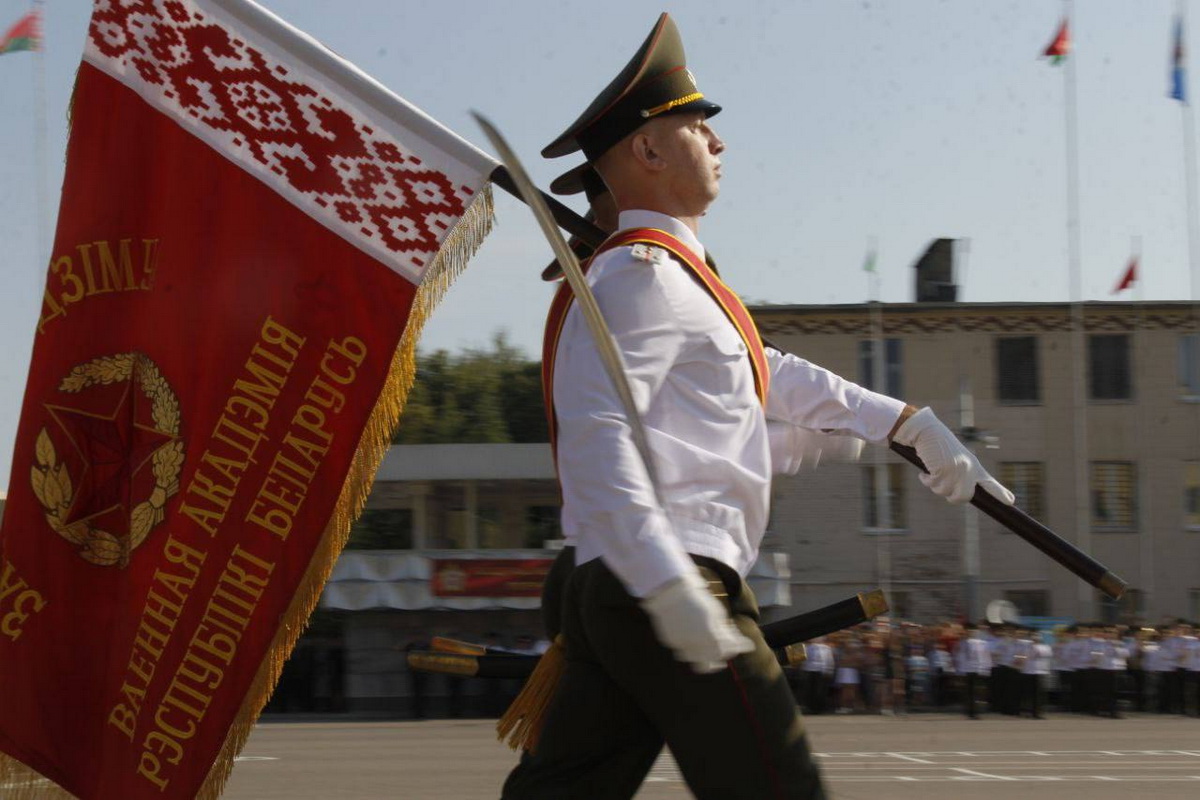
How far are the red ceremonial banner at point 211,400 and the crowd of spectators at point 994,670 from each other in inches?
746

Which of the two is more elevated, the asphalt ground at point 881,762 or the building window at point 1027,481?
the building window at point 1027,481

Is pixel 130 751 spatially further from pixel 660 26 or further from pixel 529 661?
pixel 660 26

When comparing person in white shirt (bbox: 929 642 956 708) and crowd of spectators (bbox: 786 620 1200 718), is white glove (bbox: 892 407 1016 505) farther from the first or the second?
person in white shirt (bbox: 929 642 956 708)

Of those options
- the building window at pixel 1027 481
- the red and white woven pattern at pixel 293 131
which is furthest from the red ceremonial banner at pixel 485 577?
the red and white woven pattern at pixel 293 131

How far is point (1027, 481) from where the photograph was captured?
114 ft

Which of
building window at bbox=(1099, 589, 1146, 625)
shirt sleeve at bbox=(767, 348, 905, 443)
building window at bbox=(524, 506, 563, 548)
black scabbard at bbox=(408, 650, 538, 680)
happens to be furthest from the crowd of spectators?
black scabbard at bbox=(408, 650, 538, 680)

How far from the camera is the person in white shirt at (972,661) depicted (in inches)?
873

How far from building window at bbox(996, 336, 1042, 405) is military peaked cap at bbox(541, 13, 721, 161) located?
32573mm

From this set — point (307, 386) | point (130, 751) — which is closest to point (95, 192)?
point (307, 386)

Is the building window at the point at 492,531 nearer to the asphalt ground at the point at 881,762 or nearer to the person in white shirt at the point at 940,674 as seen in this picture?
the asphalt ground at the point at 881,762

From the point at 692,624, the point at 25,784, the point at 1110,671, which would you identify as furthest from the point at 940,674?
the point at 692,624

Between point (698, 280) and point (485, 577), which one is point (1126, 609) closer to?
point (485, 577)

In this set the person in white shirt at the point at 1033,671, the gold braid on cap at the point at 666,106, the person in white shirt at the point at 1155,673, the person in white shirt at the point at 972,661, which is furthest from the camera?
the person in white shirt at the point at 1155,673

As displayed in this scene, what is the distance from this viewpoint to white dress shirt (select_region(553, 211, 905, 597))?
9.52ft
